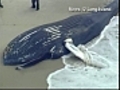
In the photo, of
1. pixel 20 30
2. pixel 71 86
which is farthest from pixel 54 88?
pixel 20 30

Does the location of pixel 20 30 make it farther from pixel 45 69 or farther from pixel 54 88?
pixel 54 88

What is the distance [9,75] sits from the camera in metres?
2.46

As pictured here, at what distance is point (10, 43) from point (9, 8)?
112 cm

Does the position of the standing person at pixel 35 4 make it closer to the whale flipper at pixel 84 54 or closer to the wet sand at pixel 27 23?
the wet sand at pixel 27 23

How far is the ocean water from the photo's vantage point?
228 cm

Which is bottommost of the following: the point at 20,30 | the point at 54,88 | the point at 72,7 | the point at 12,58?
the point at 54,88

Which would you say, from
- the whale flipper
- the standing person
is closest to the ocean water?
the whale flipper

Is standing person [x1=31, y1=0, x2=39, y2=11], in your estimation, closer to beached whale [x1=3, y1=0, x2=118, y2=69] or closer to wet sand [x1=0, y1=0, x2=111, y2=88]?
wet sand [x1=0, y1=0, x2=111, y2=88]

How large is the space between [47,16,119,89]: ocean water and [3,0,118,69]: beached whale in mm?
113

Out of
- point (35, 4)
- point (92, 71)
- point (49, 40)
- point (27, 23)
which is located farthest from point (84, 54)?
point (35, 4)

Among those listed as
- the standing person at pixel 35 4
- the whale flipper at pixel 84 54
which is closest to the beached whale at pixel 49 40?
the whale flipper at pixel 84 54

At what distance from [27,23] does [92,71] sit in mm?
1248

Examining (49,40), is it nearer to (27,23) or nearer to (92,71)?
(92,71)

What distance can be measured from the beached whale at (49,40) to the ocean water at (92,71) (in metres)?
0.11
